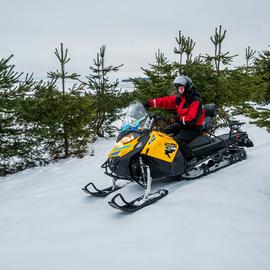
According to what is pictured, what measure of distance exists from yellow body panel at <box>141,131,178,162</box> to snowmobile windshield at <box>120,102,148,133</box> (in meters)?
0.28

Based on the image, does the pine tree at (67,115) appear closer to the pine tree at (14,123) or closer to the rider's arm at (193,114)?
the pine tree at (14,123)

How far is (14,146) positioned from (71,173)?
91.7 inches

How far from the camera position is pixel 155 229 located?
365 cm

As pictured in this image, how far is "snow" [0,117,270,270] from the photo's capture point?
9.86 feet

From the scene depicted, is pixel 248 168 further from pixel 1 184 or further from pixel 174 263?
pixel 1 184

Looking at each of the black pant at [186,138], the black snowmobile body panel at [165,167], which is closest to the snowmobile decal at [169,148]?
the black snowmobile body panel at [165,167]

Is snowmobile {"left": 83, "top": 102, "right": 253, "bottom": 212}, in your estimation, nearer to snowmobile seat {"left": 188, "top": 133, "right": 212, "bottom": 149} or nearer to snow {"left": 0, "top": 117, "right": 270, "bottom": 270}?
snowmobile seat {"left": 188, "top": 133, "right": 212, "bottom": 149}

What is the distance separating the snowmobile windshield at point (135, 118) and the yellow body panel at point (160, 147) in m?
0.28

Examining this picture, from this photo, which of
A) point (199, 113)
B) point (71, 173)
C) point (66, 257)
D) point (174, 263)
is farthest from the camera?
point (71, 173)

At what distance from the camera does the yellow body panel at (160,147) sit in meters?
5.10

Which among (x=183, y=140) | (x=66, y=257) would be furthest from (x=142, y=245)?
(x=183, y=140)

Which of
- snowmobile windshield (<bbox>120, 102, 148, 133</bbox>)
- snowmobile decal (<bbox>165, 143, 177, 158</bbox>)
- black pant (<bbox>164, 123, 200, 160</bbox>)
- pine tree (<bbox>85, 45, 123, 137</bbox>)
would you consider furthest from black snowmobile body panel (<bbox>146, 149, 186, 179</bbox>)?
pine tree (<bbox>85, 45, 123, 137</bbox>)

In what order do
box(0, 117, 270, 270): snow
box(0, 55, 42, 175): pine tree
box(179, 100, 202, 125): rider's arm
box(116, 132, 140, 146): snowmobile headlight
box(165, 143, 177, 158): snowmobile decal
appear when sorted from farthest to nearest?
box(0, 55, 42, 175): pine tree < box(179, 100, 202, 125): rider's arm < box(165, 143, 177, 158): snowmobile decal < box(116, 132, 140, 146): snowmobile headlight < box(0, 117, 270, 270): snow

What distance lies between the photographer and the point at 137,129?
17.1ft
